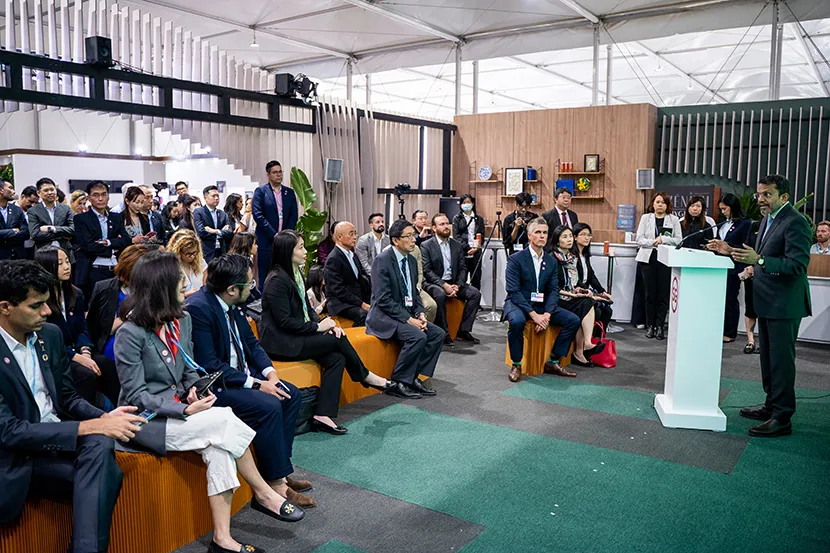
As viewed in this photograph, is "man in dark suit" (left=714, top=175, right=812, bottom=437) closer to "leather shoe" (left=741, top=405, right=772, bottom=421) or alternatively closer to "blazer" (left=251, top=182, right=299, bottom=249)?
"leather shoe" (left=741, top=405, right=772, bottom=421)

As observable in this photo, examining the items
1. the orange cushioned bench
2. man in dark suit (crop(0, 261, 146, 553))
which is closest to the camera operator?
the orange cushioned bench

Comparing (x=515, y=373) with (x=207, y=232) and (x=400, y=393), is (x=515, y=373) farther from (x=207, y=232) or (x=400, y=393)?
(x=207, y=232)

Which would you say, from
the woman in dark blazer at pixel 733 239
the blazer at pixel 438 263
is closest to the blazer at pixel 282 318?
the blazer at pixel 438 263

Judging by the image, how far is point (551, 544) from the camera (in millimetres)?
2799

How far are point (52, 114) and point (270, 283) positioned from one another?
14.2 meters

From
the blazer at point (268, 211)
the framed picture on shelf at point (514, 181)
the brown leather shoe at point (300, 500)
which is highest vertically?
the framed picture on shelf at point (514, 181)

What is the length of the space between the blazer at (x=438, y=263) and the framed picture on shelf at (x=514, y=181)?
10.8ft

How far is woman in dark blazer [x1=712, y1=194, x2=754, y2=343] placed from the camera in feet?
23.0

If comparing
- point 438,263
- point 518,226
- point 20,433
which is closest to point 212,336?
point 20,433

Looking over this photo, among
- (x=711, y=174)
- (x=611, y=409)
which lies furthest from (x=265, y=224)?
(x=711, y=174)

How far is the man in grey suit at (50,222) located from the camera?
5.89 metres

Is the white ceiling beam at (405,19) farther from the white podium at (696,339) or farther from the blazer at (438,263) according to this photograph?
the white podium at (696,339)

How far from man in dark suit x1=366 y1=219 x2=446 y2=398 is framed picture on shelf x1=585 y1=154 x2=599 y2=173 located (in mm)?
5118

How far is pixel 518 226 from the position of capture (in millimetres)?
8086
